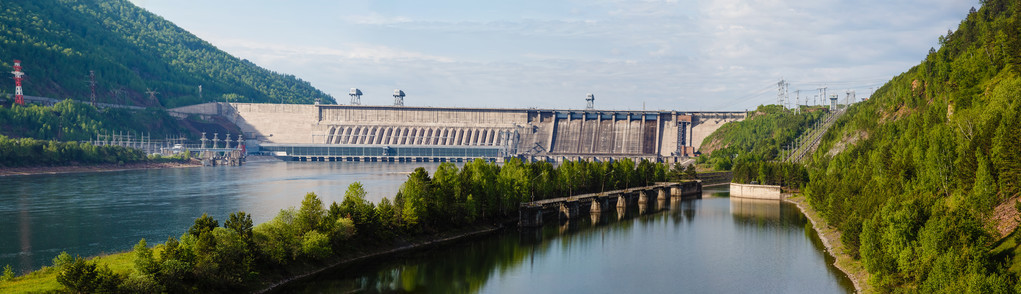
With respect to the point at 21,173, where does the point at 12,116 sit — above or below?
above

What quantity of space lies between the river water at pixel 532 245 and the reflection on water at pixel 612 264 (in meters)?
0.07

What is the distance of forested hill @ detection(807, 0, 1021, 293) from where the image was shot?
28633mm

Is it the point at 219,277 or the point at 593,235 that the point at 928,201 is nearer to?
the point at 593,235

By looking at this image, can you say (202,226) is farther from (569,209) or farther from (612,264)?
(569,209)

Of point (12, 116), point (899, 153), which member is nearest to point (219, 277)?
point (899, 153)

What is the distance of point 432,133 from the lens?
15875 cm

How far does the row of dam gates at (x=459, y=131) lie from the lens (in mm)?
146500

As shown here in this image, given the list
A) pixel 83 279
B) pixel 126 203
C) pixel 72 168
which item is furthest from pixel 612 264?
pixel 72 168

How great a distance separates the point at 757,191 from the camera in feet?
273

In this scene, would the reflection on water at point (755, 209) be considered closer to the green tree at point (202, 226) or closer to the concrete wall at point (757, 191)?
the concrete wall at point (757, 191)

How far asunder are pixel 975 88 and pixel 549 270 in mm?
35301

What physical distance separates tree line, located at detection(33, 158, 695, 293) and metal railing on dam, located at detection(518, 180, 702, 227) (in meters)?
1.45

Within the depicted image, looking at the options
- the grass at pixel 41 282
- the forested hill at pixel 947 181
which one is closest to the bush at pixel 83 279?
the grass at pixel 41 282

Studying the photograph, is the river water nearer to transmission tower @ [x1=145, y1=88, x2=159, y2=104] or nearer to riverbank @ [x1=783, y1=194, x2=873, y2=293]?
riverbank @ [x1=783, y1=194, x2=873, y2=293]
